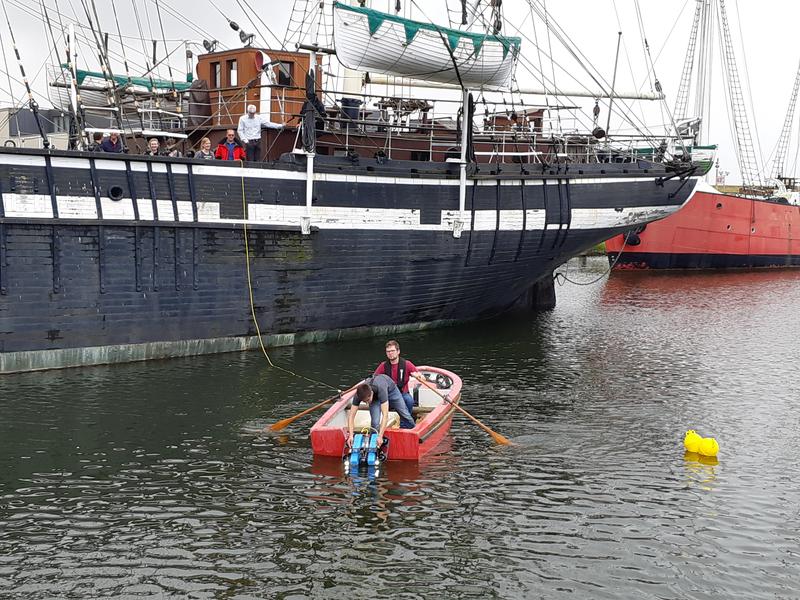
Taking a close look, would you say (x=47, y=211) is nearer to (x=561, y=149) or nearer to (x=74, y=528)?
(x=74, y=528)

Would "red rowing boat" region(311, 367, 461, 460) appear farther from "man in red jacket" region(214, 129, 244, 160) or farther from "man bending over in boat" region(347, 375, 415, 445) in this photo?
"man in red jacket" region(214, 129, 244, 160)

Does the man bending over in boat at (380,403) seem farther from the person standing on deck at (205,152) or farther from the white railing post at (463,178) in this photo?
the white railing post at (463,178)

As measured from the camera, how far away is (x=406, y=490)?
12.7 metres

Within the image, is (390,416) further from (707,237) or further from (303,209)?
(707,237)

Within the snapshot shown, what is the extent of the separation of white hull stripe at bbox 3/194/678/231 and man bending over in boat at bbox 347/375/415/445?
28.0ft

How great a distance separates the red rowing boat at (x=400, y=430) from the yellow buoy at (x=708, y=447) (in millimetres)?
4154

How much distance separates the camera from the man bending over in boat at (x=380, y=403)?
13641mm

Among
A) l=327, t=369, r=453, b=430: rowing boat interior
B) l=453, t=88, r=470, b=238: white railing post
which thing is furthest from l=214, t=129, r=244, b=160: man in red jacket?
l=327, t=369, r=453, b=430: rowing boat interior

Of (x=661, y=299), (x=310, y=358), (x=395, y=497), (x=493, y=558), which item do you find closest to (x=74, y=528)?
(x=395, y=497)

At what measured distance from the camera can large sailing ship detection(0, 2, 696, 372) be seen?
1948 centimetres

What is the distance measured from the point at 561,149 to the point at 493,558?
19107 mm

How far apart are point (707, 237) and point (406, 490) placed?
42581mm

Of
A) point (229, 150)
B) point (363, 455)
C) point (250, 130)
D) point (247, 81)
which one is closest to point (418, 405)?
point (363, 455)

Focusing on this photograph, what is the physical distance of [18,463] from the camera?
13727 millimetres
